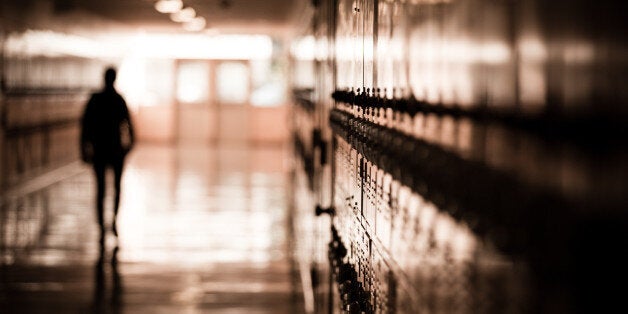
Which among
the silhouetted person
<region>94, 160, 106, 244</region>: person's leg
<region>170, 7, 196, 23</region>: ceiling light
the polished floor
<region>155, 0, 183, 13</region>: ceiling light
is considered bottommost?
the polished floor

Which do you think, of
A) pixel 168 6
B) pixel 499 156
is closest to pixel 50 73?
pixel 168 6

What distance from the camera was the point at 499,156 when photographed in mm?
1017

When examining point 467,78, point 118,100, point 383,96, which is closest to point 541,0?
point 467,78

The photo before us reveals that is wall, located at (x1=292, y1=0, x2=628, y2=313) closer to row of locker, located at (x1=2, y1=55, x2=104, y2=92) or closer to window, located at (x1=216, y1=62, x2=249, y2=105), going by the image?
row of locker, located at (x1=2, y1=55, x2=104, y2=92)

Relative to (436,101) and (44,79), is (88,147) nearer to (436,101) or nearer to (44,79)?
(44,79)

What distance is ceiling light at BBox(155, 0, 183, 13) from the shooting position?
15.7m

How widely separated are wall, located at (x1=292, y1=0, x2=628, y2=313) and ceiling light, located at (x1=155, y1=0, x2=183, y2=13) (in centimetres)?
1383

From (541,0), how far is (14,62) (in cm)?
1283

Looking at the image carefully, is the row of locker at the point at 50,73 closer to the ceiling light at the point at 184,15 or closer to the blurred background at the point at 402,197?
the blurred background at the point at 402,197

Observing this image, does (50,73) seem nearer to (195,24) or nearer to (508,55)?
(195,24)

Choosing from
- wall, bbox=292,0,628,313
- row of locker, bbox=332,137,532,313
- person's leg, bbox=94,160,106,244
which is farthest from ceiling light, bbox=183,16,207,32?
wall, bbox=292,0,628,313

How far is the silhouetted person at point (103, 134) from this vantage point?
8758 mm

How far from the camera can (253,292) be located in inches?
278

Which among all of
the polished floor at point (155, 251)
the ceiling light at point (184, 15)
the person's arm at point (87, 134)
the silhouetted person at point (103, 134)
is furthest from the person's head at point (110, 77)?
the ceiling light at point (184, 15)
